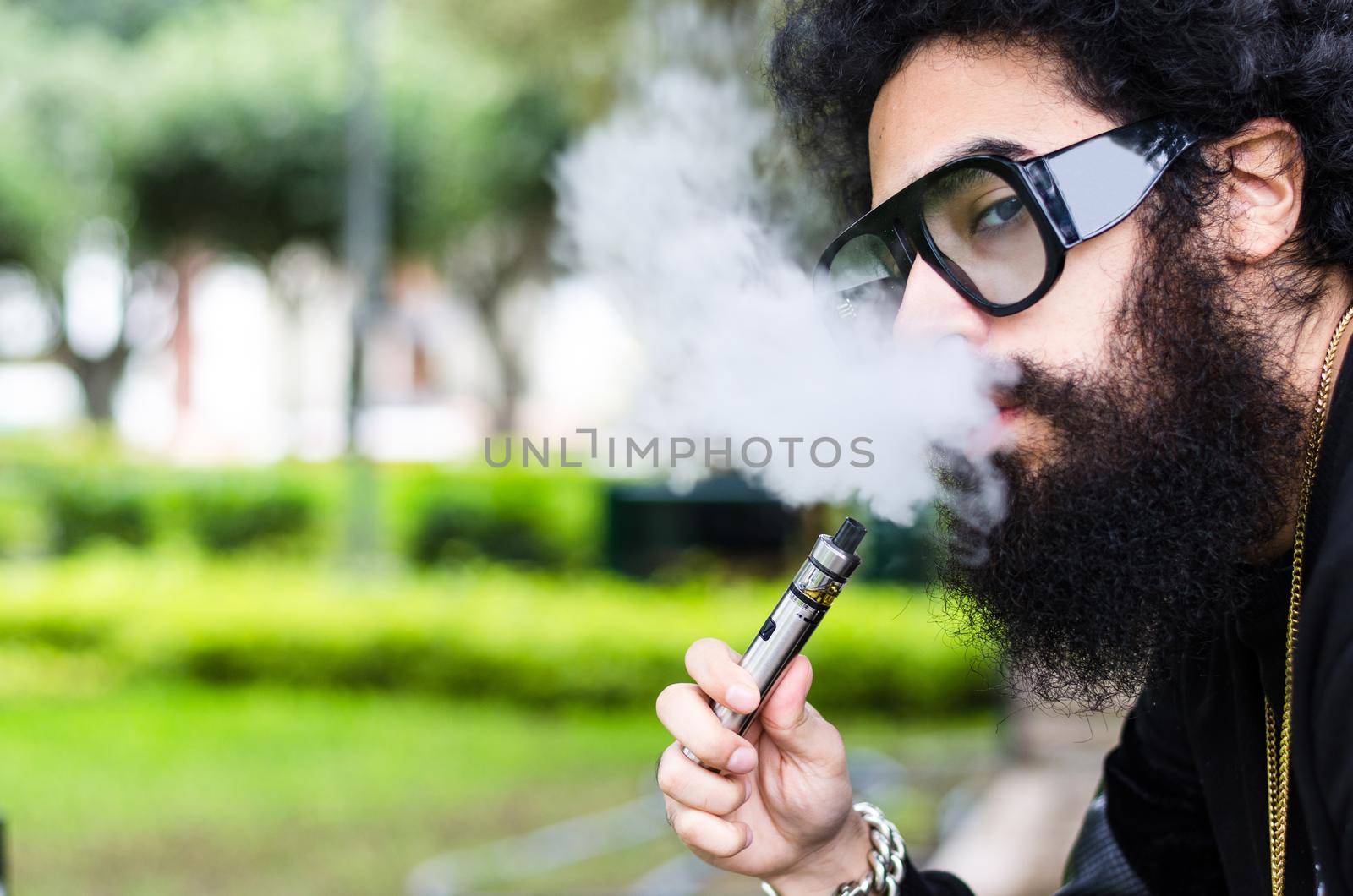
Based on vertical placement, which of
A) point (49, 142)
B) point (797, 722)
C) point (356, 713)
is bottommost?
point (356, 713)

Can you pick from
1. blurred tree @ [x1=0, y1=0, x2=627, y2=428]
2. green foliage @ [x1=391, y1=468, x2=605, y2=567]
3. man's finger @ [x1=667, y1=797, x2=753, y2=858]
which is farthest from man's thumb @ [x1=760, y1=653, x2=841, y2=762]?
blurred tree @ [x1=0, y1=0, x2=627, y2=428]

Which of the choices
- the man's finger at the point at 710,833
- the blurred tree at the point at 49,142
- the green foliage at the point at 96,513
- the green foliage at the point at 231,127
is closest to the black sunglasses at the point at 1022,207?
the man's finger at the point at 710,833

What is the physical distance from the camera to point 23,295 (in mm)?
20312

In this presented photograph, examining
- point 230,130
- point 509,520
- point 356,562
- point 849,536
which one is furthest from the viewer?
point 230,130

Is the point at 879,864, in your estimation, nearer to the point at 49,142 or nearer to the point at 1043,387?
the point at 1043,387

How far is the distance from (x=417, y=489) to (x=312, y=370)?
21192 mm

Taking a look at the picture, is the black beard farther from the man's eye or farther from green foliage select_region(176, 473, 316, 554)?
green foliage select_region(176, 473, 316, 554)

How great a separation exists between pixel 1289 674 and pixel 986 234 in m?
0.56

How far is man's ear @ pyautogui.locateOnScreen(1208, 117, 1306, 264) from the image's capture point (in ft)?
4.47

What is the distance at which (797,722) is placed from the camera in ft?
4.69

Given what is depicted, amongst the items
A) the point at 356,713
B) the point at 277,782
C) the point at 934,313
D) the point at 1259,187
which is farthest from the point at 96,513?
the point at 1259,187

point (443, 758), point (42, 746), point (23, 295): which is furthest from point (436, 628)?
point (23, 295)

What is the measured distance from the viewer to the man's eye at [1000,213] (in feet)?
4.46

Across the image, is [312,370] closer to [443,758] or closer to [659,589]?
[659,589]
